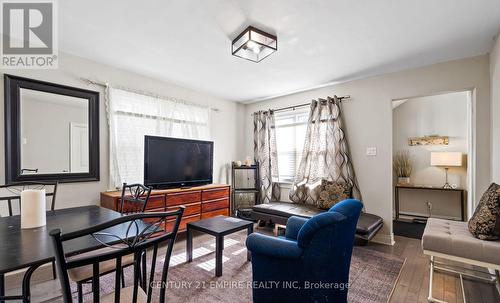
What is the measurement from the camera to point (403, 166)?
4746mm

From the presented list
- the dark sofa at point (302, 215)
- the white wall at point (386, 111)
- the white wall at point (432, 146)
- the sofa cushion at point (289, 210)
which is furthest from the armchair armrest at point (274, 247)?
the white wall at point (432, 146)

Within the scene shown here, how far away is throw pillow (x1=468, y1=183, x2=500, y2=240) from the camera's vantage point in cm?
182

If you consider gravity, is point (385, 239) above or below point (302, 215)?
below

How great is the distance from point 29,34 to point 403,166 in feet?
20.3

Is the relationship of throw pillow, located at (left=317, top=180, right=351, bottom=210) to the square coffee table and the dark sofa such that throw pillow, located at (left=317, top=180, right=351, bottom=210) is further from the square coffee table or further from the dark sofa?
the square coffee table

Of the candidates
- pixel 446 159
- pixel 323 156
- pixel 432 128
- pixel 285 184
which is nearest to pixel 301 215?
pixel 323 156

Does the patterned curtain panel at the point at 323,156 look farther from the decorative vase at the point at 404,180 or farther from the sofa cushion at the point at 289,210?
the decorative vase at the point at 404,180

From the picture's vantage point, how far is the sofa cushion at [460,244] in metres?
1.75

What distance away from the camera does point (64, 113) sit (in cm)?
281

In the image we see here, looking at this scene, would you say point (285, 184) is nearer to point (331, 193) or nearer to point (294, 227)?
point (331, 193)

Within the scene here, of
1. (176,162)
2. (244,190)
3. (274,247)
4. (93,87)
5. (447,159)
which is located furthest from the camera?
(244,190)

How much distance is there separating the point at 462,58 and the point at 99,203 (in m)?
5.05

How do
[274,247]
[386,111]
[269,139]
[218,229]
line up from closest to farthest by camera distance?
[274,247] → [218,229] → [386,111] → [269,139]

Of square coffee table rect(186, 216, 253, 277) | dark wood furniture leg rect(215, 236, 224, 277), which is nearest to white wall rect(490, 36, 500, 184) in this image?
square coffee table rect(186, 216, 253, 277)
